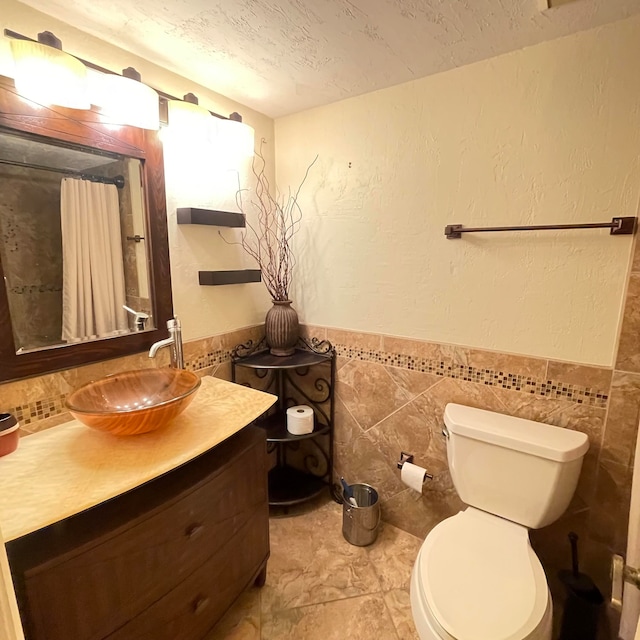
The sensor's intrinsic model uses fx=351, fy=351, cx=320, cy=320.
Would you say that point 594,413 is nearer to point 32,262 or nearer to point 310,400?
point 310,400

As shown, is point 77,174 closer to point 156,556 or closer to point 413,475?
point 156,556

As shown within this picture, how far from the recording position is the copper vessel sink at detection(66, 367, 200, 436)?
1.00 metres

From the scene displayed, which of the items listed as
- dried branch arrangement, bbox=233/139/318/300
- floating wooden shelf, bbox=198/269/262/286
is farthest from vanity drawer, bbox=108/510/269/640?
dried branch arrangement, bbox=233/139/318/300

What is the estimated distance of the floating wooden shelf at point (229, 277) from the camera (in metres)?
1.64

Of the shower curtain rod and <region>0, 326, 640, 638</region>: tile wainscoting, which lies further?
<region>0, 326, 640, 638</region>: tile wainscoting

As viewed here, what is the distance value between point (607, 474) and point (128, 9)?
2246mm

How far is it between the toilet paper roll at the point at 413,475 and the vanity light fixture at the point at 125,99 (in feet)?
5.74

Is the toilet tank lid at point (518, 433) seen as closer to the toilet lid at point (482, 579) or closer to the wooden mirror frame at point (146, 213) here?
the toilet lid at point (482, 579)

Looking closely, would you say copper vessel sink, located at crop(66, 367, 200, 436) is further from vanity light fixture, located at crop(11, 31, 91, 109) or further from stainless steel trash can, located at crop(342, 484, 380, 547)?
stainless steel trash can, located at crop(342, 484, 380, 547)

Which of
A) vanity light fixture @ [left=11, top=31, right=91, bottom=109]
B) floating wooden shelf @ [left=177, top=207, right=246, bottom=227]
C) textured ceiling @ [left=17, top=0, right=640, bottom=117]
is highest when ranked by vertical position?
textured ceiling @ [left=17, top=0, right=640, bottom=117]

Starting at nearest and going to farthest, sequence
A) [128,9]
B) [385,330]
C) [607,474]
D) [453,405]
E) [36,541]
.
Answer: [36,541] < [128,9] < [607,474] < [453,405] < [385,330]

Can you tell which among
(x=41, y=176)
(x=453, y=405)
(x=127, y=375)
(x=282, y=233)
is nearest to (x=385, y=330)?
(x=453, y=405)

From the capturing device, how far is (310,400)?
6.64 ft

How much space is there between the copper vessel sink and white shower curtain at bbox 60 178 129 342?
197 millimetres
